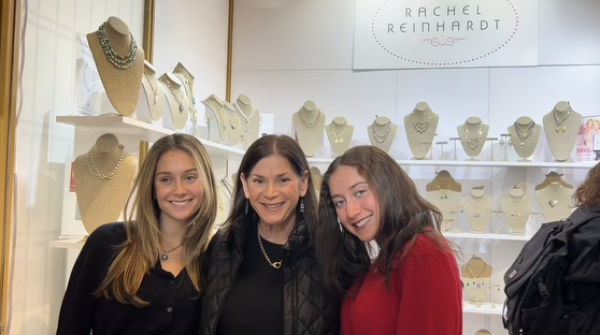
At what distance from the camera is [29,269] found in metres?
1.87

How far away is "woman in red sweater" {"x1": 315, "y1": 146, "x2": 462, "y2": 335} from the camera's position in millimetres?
1186

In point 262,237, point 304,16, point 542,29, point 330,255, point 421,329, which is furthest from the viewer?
point 304,16

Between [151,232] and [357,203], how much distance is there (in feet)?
2.22

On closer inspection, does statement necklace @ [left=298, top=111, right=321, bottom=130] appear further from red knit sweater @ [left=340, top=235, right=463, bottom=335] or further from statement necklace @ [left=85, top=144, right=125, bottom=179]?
red knit sweater @ [left=340, top=235, right=463, bottom=335]

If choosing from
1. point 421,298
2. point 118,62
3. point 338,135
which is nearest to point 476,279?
point 338,135

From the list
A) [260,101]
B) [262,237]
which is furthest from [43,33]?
[260,101]

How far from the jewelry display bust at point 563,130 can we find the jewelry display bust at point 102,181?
2.85 metres

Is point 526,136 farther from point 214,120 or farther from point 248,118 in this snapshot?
point 214,120

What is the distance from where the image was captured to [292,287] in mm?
1478

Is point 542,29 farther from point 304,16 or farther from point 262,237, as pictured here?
point 262,237

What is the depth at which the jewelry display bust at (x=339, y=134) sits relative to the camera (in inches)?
144

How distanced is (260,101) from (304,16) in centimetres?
84

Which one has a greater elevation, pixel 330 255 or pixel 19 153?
pixel 19 153

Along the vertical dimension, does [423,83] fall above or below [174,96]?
above
